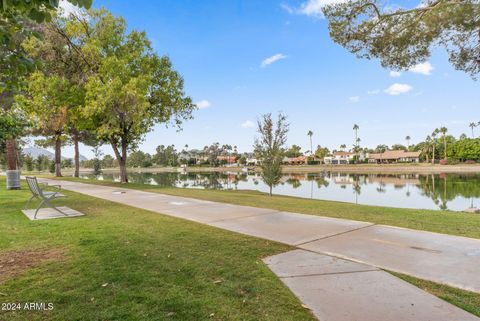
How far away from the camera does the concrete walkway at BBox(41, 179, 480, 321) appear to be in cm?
298

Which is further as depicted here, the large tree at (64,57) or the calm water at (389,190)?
the calm water at (389,190)

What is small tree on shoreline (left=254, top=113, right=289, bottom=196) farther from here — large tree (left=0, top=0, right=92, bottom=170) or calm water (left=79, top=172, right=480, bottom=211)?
large tree (left=0, top=0, right=92, bottom=170)

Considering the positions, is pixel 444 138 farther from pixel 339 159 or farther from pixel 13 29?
pixel 13 29

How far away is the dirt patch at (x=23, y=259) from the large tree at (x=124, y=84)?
1244 cm

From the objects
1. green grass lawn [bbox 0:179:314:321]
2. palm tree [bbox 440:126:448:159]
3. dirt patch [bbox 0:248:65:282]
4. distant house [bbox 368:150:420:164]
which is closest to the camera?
green grass lawn [bbox 0:179:314:321]

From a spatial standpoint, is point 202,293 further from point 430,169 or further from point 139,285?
point 430,169

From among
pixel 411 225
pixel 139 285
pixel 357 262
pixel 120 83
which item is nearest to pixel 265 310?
pixel 139 285

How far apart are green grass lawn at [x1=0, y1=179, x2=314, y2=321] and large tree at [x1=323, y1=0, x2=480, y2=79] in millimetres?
8418

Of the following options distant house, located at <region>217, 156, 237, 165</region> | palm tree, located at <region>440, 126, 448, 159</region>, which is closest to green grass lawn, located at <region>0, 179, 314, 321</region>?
palm tree, located at <region>440, 126, 448, 159</region>

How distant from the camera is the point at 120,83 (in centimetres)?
1703

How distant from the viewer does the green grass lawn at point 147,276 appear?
9.67 ft

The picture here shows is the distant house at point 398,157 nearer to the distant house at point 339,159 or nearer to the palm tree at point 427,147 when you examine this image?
the palm tree at point 427,147

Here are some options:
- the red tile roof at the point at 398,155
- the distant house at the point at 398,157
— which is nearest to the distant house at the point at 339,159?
the distant house at the point at 398,157

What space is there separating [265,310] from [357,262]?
193 cm
